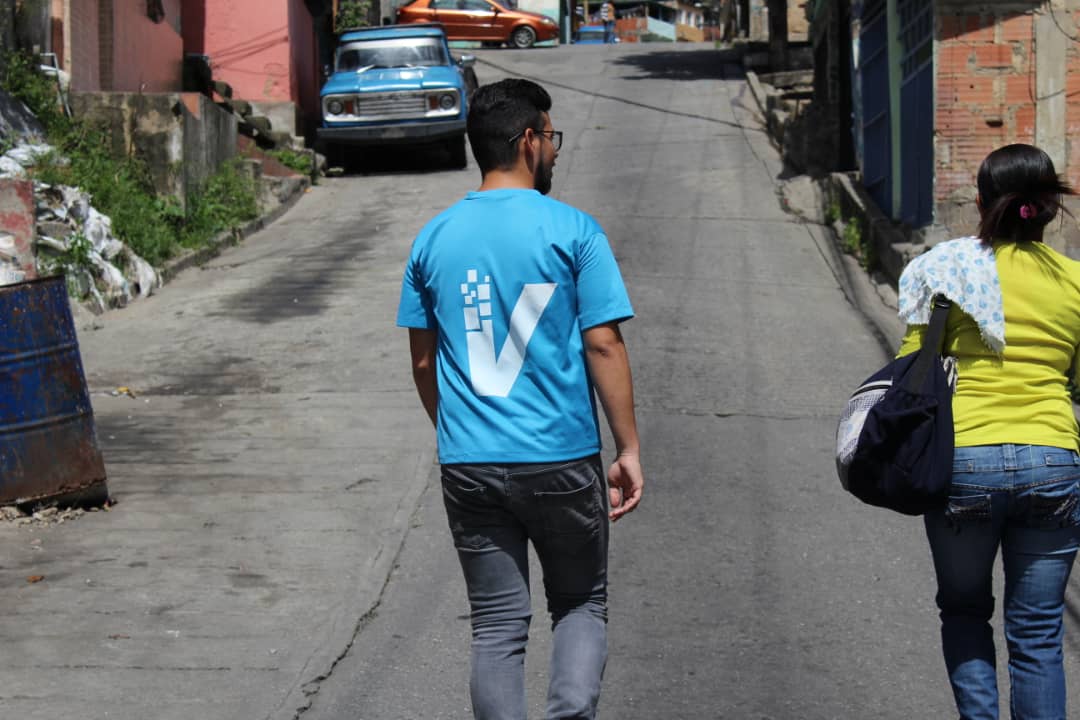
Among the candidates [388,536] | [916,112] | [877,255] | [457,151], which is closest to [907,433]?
[388,536]

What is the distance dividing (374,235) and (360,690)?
1108 cm

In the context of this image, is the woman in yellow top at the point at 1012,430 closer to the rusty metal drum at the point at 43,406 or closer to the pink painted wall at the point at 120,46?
the rusty metal drum at the point at 43,406

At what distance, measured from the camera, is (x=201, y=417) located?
863 centimetres

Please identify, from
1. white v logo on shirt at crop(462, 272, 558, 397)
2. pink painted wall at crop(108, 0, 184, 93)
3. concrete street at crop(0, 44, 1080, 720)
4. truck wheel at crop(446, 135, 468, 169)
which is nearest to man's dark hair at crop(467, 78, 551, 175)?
white v logo on shirt at crop(462, 272, 558, 397)

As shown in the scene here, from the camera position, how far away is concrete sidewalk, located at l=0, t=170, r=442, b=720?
484 centimetres

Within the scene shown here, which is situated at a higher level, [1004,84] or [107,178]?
[1004,84]

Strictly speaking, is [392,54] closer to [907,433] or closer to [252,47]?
[252,47]

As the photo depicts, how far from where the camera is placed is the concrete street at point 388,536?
475 cm

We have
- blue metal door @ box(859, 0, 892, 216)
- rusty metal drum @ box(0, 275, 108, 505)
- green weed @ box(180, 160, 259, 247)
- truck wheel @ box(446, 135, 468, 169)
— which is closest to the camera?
rusty metal drum @ box(0, 275, 108, 505)

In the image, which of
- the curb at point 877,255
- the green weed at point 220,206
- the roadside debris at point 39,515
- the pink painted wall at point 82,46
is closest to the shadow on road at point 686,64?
the curb at point 877,255

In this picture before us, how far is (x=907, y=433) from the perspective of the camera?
3.48 metres

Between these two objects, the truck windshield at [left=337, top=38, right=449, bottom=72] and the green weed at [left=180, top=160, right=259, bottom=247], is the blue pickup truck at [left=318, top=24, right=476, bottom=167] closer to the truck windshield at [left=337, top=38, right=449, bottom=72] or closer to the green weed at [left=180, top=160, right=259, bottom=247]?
the truck windshield at [left=337, top=38, right=449, bottom=72]

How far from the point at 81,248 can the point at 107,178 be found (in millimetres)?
2283

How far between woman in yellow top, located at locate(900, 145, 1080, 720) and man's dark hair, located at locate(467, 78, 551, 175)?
1130mm
